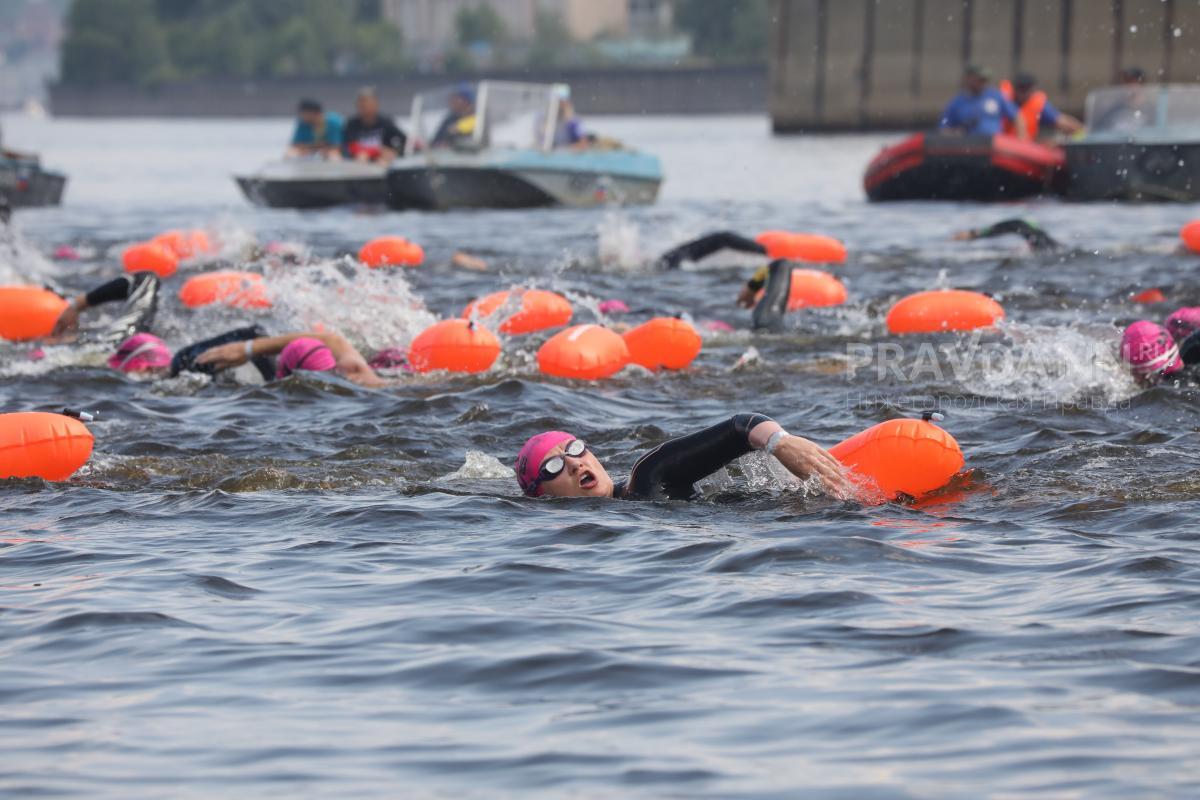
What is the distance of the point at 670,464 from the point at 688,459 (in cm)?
12

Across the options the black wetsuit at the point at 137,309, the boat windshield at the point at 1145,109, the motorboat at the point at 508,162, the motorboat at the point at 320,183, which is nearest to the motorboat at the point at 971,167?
the boat windshield at the point at 1145,109

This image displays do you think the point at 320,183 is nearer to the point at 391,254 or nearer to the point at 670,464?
the point at 391,254

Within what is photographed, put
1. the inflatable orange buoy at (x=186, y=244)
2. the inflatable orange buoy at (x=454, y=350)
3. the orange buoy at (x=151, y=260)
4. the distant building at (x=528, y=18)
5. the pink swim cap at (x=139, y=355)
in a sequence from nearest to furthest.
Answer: the inflatable orange buoy at (x=454, y=350) < the pink swim cap at (x=139, y=355) < the orange buoy at (x=151, y=260) < the inflatable orange buoy at (x=186, y=244) < the distant building at (x=528, y=18)

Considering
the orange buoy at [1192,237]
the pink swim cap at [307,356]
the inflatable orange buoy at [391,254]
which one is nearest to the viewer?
the pink swim cap at [307,356]

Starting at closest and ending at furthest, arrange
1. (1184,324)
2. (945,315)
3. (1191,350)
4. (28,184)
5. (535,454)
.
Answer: (535,454) < (1191,350) < (1184,324) < (945,315) < (28,184)

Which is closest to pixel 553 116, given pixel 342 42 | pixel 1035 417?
pixel 1035 417

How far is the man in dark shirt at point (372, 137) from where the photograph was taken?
2548 cm

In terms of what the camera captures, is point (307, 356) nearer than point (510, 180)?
Yes

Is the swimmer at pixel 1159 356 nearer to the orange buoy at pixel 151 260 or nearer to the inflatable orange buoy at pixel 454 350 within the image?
the inflatable orange buoy at pixel 454 350

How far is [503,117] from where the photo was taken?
82.4 ft

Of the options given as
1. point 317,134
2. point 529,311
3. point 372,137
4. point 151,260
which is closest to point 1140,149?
point 372,137

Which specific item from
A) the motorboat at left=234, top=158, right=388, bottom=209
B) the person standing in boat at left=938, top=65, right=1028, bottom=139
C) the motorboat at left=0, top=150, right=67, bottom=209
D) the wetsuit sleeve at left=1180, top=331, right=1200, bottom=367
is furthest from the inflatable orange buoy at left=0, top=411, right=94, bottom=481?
the motorboat at left=0, top=150, right=67, bottom=209

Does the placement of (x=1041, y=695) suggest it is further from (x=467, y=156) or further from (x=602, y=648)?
(x=467, y=156)

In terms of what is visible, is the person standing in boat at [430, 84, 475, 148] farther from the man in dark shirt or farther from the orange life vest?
the orange life vest
